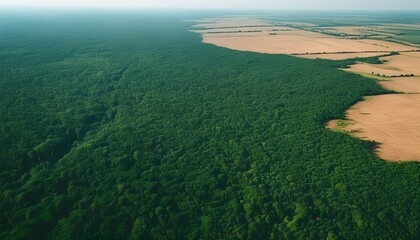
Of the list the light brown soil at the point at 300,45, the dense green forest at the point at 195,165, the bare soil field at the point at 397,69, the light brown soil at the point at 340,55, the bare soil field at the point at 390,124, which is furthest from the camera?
the light brown soil at the point at 300,45

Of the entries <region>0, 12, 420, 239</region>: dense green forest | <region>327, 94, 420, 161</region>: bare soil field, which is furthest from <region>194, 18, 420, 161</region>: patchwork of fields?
<region>0, 12, 420, 239</region>: dense green forest

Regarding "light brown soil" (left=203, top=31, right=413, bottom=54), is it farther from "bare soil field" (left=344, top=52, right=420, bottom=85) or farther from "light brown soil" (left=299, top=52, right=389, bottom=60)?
"bare soil field" (left=344, top=52, right=420, bottom=85)

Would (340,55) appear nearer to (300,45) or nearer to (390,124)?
(300,45)

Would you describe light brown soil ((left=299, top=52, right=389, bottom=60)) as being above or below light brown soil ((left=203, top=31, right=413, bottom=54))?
above

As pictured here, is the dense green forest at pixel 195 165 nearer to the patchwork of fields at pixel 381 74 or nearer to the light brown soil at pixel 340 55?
the patchwork of fields at pixel 381 74

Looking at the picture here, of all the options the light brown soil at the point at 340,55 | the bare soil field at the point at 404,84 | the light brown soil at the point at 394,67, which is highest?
the bare soil field at the point at 404,84

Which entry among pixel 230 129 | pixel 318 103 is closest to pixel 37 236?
pixel 230 129

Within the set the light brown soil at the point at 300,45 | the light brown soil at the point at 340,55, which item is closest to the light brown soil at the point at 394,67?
the light brown soil at the point at 340,55
